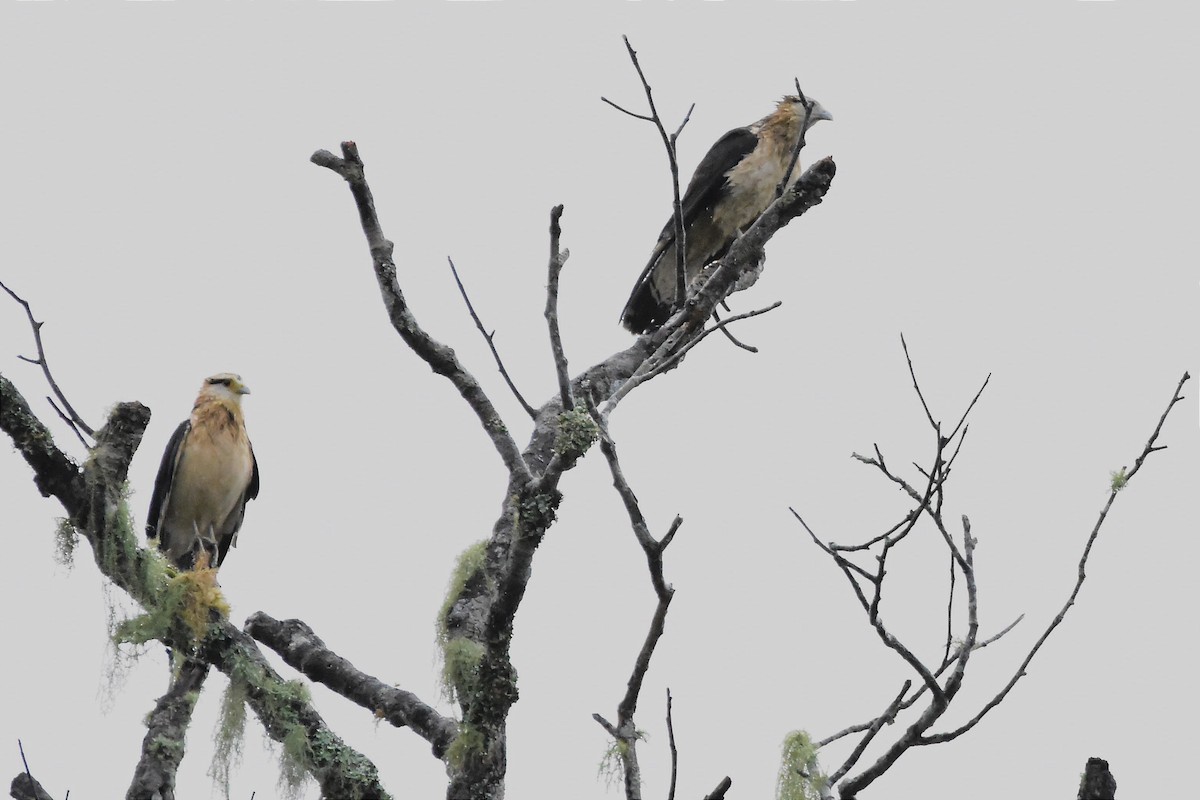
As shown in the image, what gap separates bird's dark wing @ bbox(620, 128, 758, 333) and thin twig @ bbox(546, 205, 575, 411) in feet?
14.7

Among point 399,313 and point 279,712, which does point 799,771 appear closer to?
point 279,712

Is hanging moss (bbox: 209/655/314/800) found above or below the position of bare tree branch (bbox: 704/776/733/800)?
above

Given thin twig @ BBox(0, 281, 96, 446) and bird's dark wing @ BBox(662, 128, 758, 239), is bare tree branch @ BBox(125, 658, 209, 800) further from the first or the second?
bird's dark wing @ BBox(662, 128, 758, 239)

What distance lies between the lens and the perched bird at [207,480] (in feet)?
22.6

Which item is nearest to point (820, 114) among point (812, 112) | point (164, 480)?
point (812, 112)

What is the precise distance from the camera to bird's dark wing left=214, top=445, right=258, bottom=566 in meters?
7.27

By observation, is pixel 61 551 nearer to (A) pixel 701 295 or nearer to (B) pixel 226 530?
(A) pixel 701 295

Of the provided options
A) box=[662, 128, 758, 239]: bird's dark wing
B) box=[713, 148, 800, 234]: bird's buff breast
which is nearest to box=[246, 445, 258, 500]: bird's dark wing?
box=[662, 128, 758, 239]: bird's dark wing

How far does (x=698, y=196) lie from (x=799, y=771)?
5.42 m

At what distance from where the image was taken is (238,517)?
287 inches

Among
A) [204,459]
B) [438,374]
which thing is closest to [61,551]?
[438,374]

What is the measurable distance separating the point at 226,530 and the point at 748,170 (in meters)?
4.08

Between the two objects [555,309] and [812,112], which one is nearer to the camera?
[555,309]

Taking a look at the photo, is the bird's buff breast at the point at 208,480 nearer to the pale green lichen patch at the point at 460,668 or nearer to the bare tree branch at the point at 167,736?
the bare tree branch at the point at 167,736
